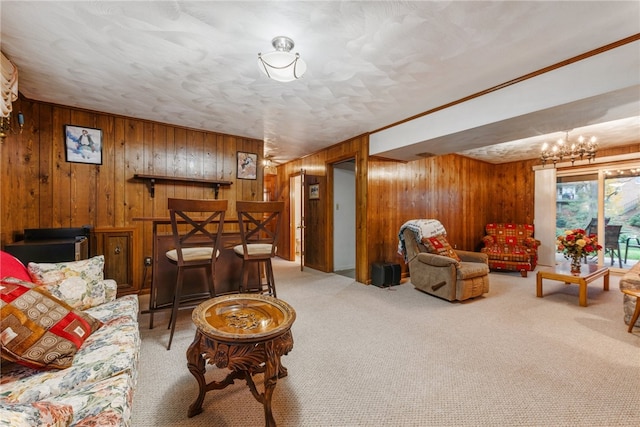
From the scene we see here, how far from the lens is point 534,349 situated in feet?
7.30

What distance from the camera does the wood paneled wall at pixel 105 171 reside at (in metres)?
2.91

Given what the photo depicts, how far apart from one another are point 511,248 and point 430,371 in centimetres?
453

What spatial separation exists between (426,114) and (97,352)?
141 inches

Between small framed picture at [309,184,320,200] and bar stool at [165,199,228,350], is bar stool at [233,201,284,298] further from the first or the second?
small framed picture at [309,184,320,200]

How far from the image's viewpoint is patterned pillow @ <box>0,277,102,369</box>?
1.12 meters

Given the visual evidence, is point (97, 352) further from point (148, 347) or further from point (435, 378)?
point (435, 378)

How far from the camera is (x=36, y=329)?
1.20m

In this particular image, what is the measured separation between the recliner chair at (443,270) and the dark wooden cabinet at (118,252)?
12.1 feet

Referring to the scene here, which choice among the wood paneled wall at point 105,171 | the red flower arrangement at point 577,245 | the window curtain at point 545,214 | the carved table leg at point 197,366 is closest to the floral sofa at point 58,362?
the carved table leg at point 197,366

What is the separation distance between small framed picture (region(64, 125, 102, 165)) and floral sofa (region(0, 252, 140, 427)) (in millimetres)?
2262

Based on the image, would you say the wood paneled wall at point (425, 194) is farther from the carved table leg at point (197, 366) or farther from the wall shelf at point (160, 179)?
the carved table leg at point (197, 366)

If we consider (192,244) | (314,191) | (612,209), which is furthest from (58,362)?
(612,209)

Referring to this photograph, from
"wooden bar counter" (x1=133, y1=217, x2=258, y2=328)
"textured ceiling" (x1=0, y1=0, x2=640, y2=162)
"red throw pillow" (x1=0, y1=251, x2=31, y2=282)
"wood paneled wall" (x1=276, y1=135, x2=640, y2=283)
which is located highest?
"textured ceiling" (x1=0, y1=0, x2=640, y2=162)

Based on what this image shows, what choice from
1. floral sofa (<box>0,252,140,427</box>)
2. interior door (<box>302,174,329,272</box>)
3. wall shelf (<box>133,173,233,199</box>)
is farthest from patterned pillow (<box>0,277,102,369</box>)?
interior door (<box>302,174,329,272</box>)
